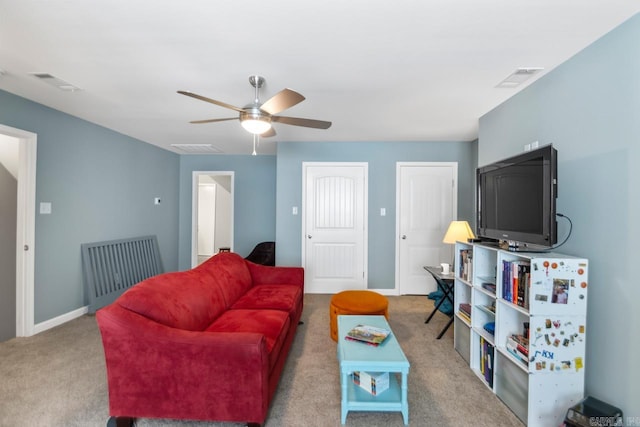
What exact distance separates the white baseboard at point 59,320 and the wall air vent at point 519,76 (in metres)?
5.03

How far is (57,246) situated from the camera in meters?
Answer: 3.14

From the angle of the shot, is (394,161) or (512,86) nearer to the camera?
(512,86)

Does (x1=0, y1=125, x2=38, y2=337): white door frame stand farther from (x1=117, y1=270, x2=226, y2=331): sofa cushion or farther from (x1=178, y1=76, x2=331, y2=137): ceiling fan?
(x1=178, y1=76, x2=331, y2=137): ceiling fan

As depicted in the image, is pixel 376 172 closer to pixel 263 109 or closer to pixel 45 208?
pixel 263 109

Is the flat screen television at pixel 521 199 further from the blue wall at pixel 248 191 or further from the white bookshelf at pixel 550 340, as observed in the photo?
the blue wall at pixel 248 191

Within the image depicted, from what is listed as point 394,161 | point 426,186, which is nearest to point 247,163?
point 394,161

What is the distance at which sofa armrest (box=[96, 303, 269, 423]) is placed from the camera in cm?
Answer: 154

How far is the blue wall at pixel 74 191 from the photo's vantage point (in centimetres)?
295

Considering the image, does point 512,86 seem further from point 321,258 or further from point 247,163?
point 247,163

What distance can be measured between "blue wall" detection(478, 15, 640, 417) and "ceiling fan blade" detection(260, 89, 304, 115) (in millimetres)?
1865

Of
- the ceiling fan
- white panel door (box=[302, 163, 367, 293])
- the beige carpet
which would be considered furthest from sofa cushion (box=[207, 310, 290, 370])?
white panel door (box=[302, 163, 367, 293])

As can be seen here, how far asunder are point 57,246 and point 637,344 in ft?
16.2

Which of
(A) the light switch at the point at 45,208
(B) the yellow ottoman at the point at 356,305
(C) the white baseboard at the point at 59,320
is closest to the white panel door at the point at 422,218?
(B) the yellow ottoman at the point at 356,305

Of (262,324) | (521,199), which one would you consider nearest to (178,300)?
(262,324)
